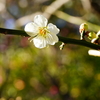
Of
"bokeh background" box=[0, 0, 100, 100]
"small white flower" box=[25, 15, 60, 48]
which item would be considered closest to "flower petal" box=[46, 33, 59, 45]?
"small white flower" box=[25, 15, 60, 48]

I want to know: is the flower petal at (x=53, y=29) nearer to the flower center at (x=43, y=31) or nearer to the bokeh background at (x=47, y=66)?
the flower center at (x=43, y=31)

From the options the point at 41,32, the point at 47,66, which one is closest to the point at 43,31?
the point at 41,32

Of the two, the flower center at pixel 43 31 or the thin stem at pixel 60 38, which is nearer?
the thin stem at pixel 60 38

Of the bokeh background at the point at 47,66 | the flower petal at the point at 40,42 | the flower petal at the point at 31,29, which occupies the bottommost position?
the bokeh background at the point at 47,66

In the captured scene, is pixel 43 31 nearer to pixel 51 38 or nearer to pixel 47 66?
pixel 51 38

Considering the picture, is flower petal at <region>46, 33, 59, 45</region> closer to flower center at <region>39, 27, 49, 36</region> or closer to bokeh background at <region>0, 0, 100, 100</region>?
flower center at <region>39, 27, 49, 36</region>

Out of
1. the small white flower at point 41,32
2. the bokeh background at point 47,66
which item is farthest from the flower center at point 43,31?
the bokeh background at point 47,66
